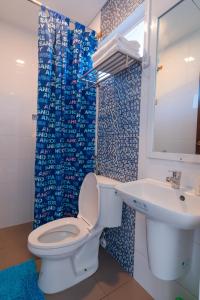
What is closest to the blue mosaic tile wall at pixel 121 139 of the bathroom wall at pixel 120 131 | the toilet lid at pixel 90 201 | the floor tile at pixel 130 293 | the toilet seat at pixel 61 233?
the bathroom wall at pixel 120 131

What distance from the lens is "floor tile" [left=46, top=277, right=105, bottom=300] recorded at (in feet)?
4.15

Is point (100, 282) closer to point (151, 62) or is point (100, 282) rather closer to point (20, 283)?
point (20, 283)

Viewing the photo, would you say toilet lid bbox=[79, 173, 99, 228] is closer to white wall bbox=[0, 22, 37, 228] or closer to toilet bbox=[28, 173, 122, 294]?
toilet bbox=[28, 173, 122, 294]

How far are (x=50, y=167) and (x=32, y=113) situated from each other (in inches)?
39.6

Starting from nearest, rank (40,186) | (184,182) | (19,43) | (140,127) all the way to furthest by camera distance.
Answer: (184,182), (140,127), (40,186), (19,43)

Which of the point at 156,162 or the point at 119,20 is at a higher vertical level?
the point at 119,20

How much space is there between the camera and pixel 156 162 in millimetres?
1268

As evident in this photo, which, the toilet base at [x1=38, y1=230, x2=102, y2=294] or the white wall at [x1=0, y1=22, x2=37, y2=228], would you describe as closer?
the toilet base at [x1=38, y1=230, x2=102, y2=294]

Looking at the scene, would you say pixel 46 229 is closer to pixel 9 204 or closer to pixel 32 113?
pixel 9 204

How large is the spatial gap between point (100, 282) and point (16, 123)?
1933 mm

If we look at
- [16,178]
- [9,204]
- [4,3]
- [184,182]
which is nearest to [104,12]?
[4,3]

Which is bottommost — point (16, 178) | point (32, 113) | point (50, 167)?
point (16, 178)

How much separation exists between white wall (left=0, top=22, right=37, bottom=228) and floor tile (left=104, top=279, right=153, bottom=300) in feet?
4.95

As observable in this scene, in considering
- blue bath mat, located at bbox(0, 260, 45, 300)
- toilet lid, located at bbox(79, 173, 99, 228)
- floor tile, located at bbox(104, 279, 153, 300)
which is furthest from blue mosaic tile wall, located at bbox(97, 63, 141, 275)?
blue bath mat, located at bbox(0, 260, 45, 300)
